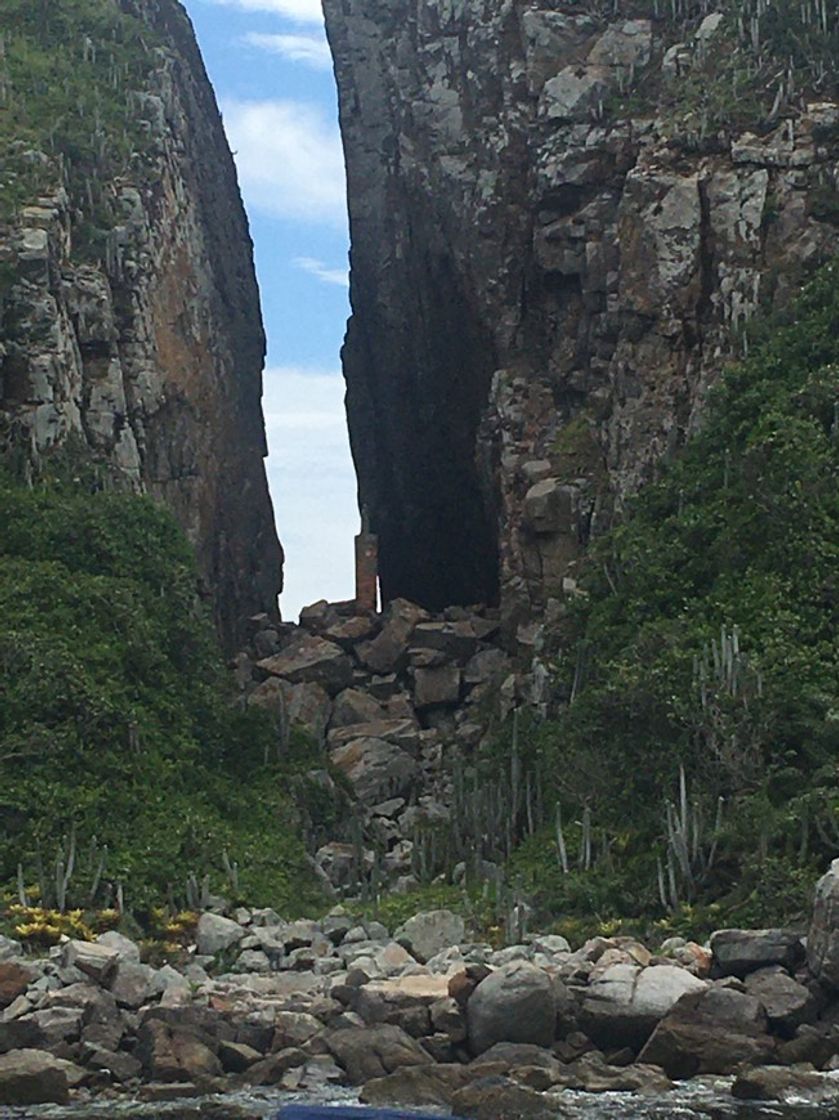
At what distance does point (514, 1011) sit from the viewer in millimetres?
24047

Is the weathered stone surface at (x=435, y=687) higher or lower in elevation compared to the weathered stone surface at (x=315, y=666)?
lower

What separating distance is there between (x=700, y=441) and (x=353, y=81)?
92.1 feet

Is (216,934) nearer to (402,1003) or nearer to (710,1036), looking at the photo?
(402,1003)

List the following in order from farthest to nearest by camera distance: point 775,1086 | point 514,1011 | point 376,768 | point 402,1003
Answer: point 376,768
point 402,1003
point 514,1011
point 775,1086

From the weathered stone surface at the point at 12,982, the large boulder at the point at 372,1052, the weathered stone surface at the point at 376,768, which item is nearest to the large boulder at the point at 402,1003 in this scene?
the large boulder at the point at 372,1052

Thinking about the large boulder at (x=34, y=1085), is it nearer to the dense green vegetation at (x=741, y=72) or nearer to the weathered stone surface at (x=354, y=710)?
the weathered stone surface at (x=354, y=710)

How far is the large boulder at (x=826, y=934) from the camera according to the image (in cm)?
2497

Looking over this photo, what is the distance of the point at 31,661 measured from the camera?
41.3 metres

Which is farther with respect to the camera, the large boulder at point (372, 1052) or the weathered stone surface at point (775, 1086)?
the large boulder at point (372, 1052)

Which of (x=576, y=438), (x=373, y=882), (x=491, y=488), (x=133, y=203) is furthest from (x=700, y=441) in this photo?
(x=133, y=203)

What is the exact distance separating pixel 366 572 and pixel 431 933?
103 feet

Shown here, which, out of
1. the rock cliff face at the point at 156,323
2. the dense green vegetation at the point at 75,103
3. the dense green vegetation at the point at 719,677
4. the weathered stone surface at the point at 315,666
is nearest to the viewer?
the dense green vegetation at the point at 719,677

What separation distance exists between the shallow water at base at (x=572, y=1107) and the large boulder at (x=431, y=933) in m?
9.39

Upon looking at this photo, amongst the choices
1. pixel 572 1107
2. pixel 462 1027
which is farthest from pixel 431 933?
pixel 572 1107
